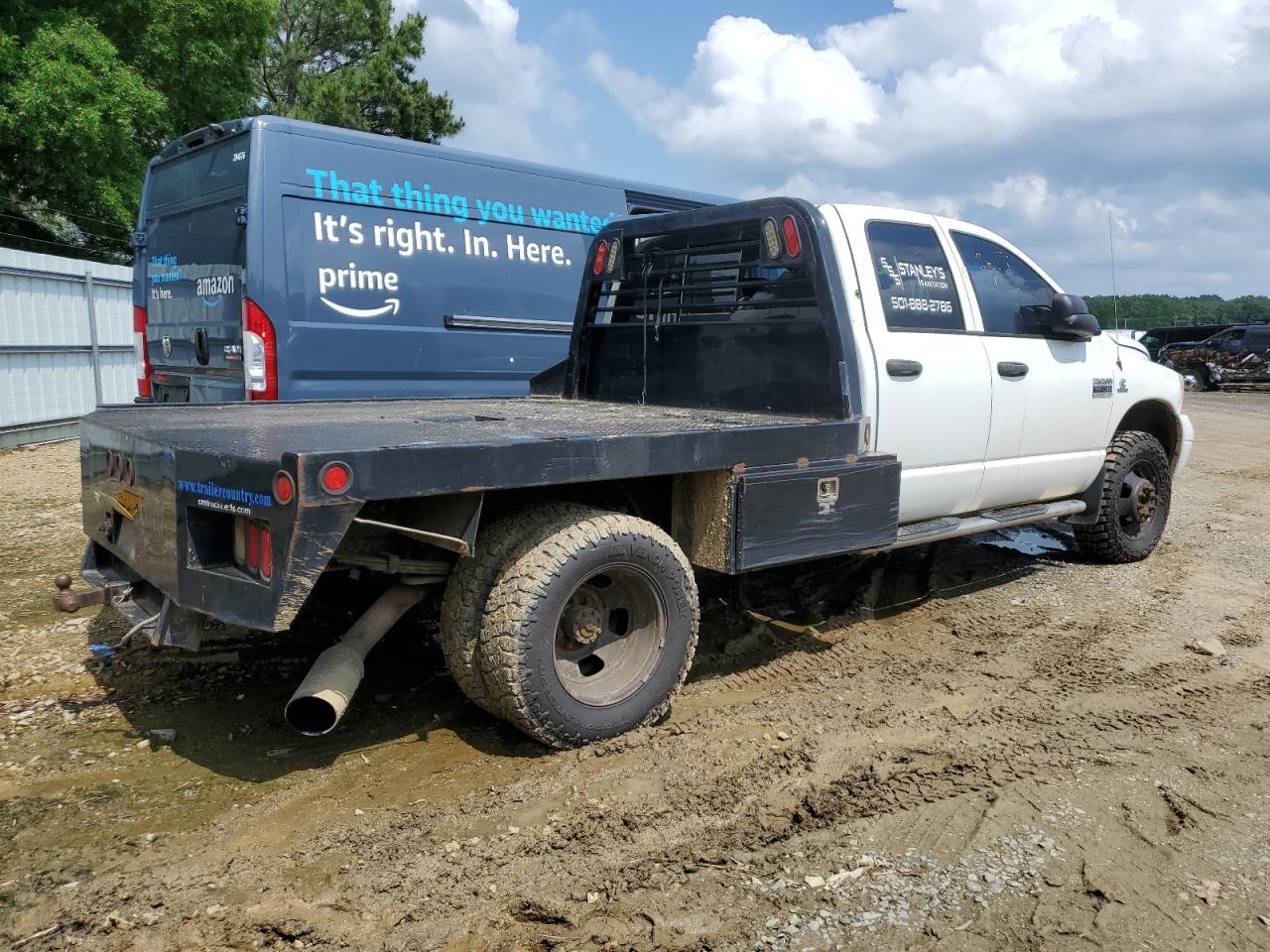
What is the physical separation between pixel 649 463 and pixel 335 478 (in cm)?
121

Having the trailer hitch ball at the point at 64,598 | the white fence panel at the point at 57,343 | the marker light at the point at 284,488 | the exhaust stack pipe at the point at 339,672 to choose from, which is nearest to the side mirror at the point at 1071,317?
the exhaust stack pipe at the point at 339,672

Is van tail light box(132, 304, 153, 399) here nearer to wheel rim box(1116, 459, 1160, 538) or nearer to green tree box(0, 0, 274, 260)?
wheel rim box(1116, 459, 1160, 538)

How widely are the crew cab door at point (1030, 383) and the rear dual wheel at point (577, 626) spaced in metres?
2.38

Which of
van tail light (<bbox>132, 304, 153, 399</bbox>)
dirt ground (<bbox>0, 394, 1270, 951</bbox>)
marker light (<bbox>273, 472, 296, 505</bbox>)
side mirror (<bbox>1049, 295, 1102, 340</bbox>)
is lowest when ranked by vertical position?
dirt ground (<bbox>0, 394, 1270, 951</bbox>)

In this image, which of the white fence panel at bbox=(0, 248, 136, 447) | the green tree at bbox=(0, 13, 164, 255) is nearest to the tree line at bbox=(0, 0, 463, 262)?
the green tree at bbox=(0, 13, 164, 255)

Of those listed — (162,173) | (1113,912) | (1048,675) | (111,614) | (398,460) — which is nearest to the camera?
(1113,912)

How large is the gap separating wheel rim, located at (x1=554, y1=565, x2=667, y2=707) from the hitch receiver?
5.57ft

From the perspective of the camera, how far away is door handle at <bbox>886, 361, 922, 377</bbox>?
470cm

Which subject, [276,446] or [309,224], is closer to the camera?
[276,446]

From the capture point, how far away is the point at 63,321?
41.6 feet

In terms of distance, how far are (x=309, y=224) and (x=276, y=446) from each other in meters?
3.36

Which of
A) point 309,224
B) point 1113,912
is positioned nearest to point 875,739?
point 1113,912

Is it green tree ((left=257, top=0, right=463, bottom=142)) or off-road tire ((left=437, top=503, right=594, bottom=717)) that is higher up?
green tree ((left=257, top=0, right=463, bottom=142))

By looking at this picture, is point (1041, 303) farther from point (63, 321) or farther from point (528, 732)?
point (63, 321)
